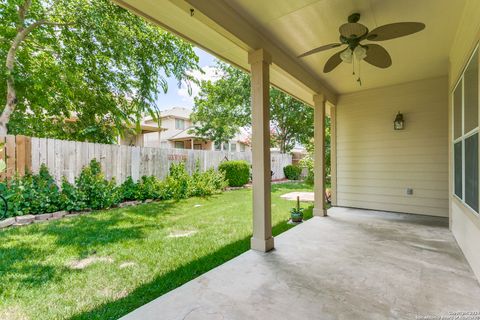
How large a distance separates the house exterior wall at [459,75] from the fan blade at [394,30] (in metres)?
0.64

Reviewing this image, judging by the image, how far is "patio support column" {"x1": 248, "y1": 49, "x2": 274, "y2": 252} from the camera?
3.10m

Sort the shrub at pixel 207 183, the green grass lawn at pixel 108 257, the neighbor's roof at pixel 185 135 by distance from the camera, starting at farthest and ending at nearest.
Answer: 1. the neighbor's roof at pixel 185 135
2. the shrub at pixel 207 183
3. the green grass lawn at pixel 108 257

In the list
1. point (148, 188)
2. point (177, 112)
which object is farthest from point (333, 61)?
point (177, 112)

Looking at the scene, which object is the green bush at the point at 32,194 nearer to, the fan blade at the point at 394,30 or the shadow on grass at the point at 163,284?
the shadow on grass at the point at 163,284

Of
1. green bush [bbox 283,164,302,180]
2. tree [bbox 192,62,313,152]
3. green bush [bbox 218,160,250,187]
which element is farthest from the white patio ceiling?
green bush [bbox 283,164,302,180]

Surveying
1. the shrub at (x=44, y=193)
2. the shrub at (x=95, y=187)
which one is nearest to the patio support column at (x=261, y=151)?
the shrub at (x=95, y=187)

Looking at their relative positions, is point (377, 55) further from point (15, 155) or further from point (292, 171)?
point (292, 171)

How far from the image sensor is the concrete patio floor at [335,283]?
6.16 ft

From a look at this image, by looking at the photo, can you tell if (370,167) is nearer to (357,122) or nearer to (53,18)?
(357,122)

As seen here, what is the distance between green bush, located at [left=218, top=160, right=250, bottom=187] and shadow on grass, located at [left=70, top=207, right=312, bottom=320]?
18.5ft

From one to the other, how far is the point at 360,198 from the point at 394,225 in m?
1.44

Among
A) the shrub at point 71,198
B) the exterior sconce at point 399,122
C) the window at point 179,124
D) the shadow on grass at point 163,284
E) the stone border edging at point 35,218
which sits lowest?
the shadow on grass at point 163,284

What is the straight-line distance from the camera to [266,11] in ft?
8.59

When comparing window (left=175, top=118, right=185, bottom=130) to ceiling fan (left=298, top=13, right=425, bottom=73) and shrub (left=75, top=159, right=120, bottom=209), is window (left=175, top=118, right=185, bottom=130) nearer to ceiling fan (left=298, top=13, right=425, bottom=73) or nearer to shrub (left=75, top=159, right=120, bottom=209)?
shrub (left=75, top=159, right=120, bottom=209)
